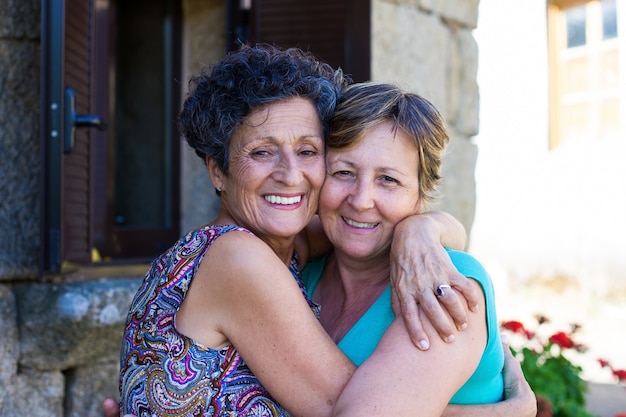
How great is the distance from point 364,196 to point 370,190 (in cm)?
2

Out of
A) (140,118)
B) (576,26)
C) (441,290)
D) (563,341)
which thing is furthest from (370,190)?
(576,26)

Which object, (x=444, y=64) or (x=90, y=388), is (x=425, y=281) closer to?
(x=90, y=388)

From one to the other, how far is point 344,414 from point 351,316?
0.45m

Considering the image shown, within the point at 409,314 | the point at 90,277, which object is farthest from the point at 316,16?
the point at 409,314

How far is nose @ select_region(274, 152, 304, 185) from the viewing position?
1900mm

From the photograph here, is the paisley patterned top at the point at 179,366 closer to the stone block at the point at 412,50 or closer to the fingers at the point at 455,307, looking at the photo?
the fingers at the point at 455,307

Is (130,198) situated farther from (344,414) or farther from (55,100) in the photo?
(344,414)

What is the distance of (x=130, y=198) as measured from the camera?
17.0 ft

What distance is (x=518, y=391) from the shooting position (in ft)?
6.17

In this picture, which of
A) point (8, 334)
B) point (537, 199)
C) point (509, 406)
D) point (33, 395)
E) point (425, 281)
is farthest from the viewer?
point (537, 199)

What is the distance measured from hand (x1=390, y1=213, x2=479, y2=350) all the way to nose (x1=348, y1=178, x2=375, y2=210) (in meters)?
0.10

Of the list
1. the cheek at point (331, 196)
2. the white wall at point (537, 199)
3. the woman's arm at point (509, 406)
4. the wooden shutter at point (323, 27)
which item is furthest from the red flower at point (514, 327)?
the white wall at point (537, 199)

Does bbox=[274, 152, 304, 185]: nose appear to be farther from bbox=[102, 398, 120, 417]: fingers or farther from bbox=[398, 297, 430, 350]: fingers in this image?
bbox=[102, 398, 120, 417]: fingers

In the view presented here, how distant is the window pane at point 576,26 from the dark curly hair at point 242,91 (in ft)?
20.2
